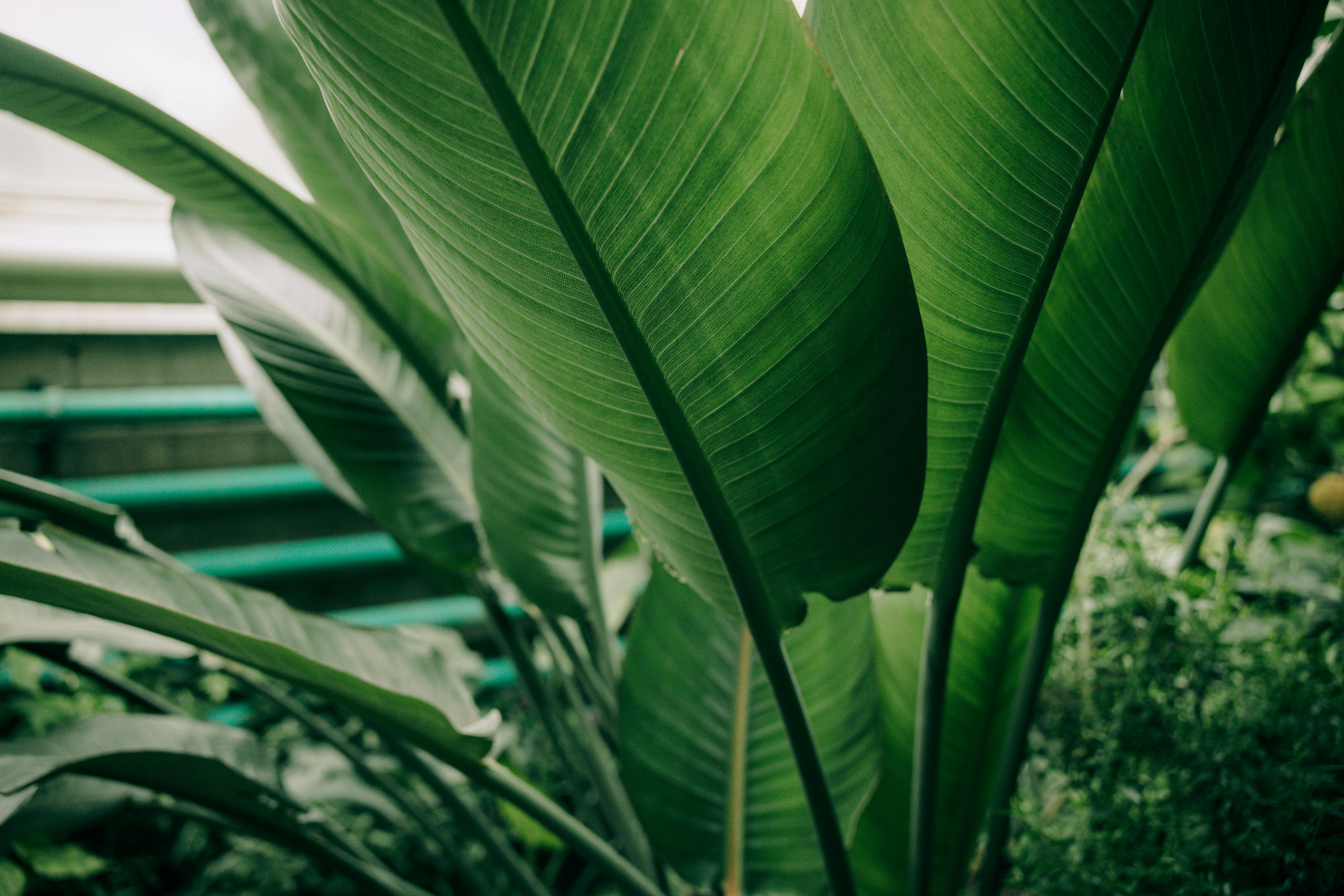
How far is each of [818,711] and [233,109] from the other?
1.54m

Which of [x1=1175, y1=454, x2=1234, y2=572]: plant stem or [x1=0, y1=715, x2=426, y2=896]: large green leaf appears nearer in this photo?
[x1=0, y1=715, x2=426, y2=896]: large green leaf

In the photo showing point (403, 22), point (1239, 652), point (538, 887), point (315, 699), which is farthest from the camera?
point (315, 699)

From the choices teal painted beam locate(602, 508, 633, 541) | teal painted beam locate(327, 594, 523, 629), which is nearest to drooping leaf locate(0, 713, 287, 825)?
teal painted beam locate(327, 594, 523, 629)

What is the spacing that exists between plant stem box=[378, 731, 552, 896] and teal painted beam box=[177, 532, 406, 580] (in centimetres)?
50

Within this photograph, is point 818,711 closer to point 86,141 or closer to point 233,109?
point 86,141

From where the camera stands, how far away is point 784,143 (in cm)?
26

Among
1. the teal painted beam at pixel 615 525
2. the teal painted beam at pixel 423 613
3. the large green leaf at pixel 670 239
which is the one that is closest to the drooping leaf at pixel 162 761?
the large green leaf at pixel 670 239

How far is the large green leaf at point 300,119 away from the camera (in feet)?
1.79

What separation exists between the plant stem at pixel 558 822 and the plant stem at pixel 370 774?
26cm

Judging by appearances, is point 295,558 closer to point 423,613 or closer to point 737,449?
point 423,613

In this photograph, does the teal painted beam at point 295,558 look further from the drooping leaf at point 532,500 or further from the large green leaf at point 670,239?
the large green leaf at point 670,239

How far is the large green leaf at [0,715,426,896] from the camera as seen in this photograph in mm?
462

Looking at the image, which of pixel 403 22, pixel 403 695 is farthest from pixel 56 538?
pixel 403 22

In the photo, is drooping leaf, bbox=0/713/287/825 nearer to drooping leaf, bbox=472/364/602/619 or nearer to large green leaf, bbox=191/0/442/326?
drooping leaf, bbox=472/364/602/619
